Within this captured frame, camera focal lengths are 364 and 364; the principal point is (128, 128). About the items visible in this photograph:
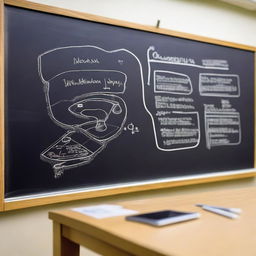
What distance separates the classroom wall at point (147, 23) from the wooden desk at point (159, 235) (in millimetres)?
926

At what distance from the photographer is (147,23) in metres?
2.64

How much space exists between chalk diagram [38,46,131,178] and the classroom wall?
0.29 metres

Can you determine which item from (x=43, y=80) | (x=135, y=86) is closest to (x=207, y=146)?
(x=135, y=86)

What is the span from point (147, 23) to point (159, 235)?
198cm

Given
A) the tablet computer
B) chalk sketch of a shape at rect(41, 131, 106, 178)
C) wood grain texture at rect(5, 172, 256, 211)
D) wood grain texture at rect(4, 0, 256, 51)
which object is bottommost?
wood grain texture at rect(5, 172, 256, 211)

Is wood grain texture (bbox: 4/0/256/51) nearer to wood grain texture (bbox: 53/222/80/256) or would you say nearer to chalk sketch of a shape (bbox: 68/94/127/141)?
chalk sketch of a shape (bbox: 68/94/127/141)

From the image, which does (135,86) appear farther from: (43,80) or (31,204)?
(31,204)

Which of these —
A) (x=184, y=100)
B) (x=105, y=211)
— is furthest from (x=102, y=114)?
(x=105, y=211)

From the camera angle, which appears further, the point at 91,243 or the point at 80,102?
the point at 80,102

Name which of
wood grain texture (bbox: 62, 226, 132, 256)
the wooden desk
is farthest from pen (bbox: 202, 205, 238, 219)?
wood grain texture (bbox: 62, 226, 132, 256)

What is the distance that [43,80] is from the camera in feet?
6.95

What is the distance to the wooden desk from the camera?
0.86 metres

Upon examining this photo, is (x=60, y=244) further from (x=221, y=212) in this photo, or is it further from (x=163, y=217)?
(x=221, y=212)

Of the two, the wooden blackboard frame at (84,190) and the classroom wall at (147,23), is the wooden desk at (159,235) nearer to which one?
the wooden blackboard frame at (84,190)
